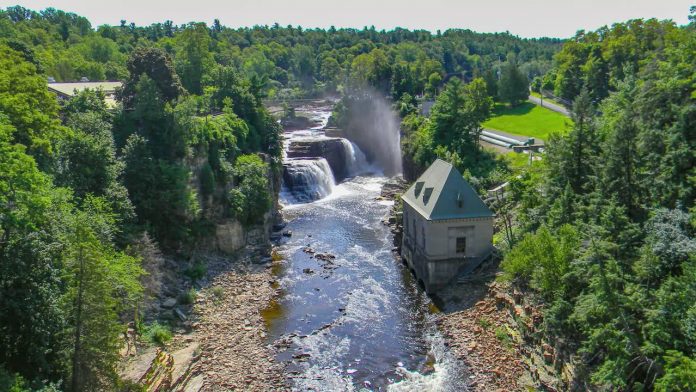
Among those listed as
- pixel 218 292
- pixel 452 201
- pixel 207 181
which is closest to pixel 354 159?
pixel 207 181

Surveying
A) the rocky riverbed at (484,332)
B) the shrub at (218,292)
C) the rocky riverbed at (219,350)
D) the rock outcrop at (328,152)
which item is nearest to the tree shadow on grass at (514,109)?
the rock outcrop at (328,152)

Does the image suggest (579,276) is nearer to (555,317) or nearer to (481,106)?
(555,317)

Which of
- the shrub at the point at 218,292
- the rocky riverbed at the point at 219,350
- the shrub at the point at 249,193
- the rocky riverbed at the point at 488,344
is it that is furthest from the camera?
the shrub at the point at 249,193

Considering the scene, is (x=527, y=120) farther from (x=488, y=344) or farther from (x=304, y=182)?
(x=488, y=344)

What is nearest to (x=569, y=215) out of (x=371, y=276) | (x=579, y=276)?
(x=579, y=276)

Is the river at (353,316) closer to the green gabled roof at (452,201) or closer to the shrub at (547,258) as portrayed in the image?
the green gabled roof at (452,201)

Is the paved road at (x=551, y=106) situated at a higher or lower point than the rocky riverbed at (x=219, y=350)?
higher

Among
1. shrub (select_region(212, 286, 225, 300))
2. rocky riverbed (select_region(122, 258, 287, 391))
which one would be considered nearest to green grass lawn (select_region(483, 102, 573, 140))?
rocky riverbed (select_region(122, 258, 287, 391))
